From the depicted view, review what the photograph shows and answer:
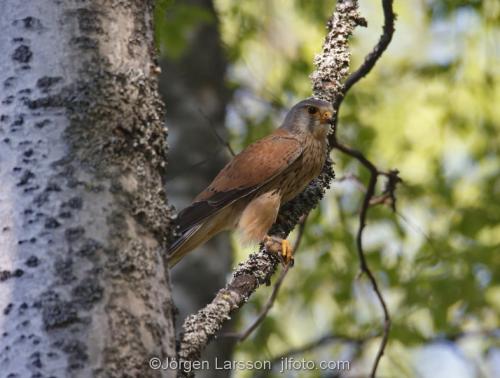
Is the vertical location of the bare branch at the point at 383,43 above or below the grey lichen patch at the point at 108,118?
above

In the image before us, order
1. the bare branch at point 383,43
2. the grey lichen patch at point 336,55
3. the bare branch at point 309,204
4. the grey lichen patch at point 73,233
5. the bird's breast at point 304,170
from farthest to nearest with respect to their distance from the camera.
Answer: the bird's breast at point 304,170 < the grey lichen patch at point 336,55 < the bare branch at point 383,43 < the bare branch at point 309,204 < the grey lichen patch at point 73,233

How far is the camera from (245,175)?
425 centimetres

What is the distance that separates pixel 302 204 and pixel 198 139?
2430 mm

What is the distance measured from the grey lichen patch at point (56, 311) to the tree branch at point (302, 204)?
59cm

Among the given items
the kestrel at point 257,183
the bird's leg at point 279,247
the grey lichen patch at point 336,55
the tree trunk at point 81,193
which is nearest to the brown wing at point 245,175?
the kestrel at point 257,183

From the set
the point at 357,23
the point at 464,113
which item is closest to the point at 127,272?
the point at 357,23

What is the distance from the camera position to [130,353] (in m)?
1.65

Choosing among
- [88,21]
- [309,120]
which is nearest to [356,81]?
[309,120]

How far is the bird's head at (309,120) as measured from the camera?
3.93 m

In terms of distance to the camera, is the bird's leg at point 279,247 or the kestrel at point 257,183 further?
the kestrel at point 257,183

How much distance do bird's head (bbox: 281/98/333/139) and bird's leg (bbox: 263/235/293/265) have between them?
731 mm

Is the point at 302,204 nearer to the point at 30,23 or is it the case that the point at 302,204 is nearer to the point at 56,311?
the point at 30,23

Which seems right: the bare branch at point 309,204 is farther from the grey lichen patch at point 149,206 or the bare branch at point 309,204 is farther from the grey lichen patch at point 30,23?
the grey lichen patch at point 30,23

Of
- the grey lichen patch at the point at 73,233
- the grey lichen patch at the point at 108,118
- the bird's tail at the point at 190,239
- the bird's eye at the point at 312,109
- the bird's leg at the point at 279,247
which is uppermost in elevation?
the bird's eye at the point at 312,109
